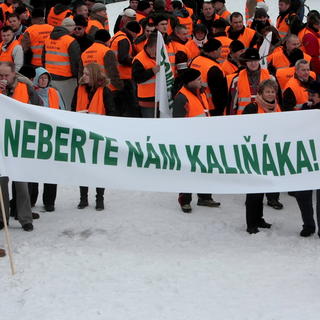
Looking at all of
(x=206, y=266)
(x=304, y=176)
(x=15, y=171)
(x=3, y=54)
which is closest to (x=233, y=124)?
(x=304, y=176)

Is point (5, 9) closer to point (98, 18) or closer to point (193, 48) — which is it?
point (98, 18)

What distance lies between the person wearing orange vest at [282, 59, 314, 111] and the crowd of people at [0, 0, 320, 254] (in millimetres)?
12

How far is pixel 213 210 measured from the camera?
9688mm

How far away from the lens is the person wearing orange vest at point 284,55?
11.5m

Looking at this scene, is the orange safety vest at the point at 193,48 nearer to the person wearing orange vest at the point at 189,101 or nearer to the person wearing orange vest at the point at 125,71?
the person wearing orange vest at the point at 125,71

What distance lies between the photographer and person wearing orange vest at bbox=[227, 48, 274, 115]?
Answer: 32.8 feet

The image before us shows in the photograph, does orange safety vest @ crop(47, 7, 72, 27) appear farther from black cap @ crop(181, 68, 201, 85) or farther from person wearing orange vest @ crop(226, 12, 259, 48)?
black cap @ crop(181, 68, 201, 85)

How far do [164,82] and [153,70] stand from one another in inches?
9.0

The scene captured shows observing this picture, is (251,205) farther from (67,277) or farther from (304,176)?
(67,277)

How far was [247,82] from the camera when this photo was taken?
10.0 m

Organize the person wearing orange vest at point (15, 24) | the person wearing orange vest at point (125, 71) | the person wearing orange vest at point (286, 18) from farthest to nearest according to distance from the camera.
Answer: the person wearing orange vest at point (286, 18), the person wearing orange vest at point (15, 24), the person wearing orange vest at point (125, 71)

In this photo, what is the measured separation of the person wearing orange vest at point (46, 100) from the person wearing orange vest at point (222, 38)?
3308 millimetres

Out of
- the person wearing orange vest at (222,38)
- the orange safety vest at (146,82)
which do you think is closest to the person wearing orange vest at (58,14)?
the person wearing orange vest at (222,38)

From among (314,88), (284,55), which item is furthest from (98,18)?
(314,88)
